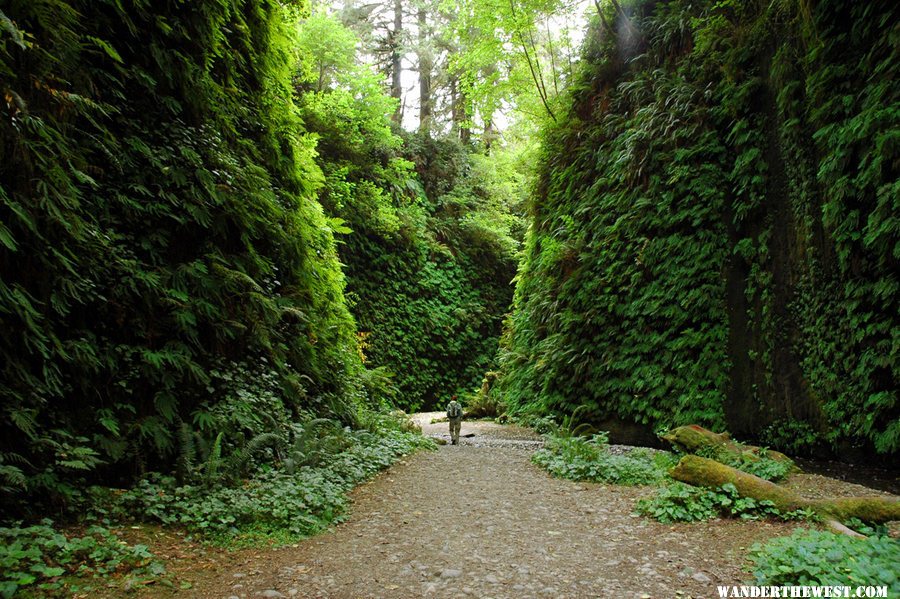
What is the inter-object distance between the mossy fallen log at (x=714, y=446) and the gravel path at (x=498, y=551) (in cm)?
146

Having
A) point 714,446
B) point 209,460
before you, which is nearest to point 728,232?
point 714,446

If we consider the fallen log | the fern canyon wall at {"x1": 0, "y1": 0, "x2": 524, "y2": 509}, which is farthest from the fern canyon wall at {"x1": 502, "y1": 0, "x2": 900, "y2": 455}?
the fern canyon wall at {"x1": 0, "y1": 0, "x2": 524, "y2": 509}

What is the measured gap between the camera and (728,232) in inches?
342

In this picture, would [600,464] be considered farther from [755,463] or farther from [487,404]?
[487,404]

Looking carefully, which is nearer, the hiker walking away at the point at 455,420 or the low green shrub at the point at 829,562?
the low green shrub at the point at 829,562

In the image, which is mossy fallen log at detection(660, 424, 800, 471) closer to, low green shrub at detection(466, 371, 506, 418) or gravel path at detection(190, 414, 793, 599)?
gravel path at detection(190, 414, 793, 599)

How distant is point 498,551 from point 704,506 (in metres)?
2.15

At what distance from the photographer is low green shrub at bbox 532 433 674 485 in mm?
6160

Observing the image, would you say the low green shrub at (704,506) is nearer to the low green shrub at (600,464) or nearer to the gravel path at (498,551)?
the gravel path at (498,551)

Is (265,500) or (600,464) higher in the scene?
(265,500)

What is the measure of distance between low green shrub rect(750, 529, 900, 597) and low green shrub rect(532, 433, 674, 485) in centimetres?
277

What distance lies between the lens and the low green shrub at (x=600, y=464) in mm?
6160

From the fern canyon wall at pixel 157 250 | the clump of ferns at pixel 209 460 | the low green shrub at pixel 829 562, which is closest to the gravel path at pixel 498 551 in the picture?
the low green shrub at pixel 829 562

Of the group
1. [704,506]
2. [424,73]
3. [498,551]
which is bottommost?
[498,551]
